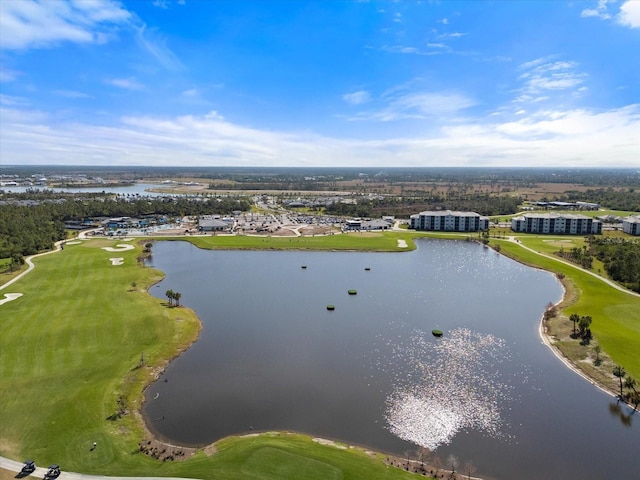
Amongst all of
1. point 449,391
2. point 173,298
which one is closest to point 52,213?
point 173,298

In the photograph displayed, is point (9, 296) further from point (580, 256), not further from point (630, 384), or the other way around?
point (580, 256)

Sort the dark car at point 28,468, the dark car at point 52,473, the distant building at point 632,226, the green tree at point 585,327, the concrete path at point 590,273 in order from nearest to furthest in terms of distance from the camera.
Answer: the dark car at point 52,473 < the dark car at point 28,468 < the green tree at point 585,327 < the concrete path at point 590,273 < the distant building at point 632,226

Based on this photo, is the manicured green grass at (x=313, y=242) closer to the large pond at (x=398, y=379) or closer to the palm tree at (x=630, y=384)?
the large pond at (x=398, y=379)

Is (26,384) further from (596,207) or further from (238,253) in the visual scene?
(596,207)

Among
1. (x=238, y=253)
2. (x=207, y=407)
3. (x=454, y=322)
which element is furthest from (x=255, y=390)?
(x=238, y=253)

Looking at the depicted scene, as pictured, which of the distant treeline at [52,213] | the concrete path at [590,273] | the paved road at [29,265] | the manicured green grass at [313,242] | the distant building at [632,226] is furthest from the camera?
the distant building at [632,226]

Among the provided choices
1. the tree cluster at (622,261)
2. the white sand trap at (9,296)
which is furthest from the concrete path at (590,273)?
the white sand trap at (9,296)

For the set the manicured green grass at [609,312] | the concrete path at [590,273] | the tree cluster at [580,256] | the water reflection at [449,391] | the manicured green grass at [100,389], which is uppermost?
the tree cluster at [580,256]

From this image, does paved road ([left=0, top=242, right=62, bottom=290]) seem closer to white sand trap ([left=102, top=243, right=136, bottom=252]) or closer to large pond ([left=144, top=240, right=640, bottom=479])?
white sand trap ([left=102, top=243, right=136, bottom=252])
